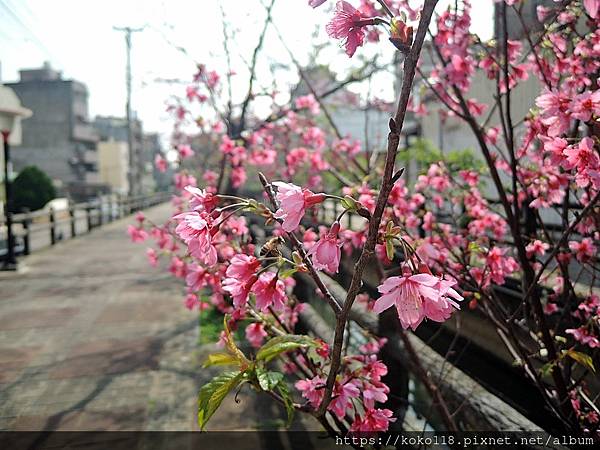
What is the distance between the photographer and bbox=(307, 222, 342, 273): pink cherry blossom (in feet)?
3.19

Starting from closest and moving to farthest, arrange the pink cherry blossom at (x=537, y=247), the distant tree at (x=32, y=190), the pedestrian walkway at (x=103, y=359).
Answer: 1. the pink cherry blossom at (x=537, y=247)
2. the pedestrian walkway at (x=103, y=359)
3. the distant tree at (x=32, y=190)

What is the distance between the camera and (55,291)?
20.8ft

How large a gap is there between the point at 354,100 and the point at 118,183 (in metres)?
49.7

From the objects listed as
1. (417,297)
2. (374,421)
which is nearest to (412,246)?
(417,297)

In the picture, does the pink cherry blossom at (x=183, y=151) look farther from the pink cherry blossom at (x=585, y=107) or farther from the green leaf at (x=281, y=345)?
the pink cherry blossom at (x=585, y=107)

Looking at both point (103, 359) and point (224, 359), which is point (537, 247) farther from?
point (103, 359)

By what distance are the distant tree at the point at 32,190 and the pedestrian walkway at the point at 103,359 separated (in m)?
15.6

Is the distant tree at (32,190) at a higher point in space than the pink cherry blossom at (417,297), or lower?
lower

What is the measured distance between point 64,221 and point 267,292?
11.5 m

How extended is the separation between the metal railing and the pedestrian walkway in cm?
168

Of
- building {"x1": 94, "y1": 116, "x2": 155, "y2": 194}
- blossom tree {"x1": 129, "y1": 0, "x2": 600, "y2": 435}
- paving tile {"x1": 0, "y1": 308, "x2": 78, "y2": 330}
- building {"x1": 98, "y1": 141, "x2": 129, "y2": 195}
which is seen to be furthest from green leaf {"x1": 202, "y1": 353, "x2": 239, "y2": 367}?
building {"x1": 94, "y1": 116, "x2": 155, "y2": 194}

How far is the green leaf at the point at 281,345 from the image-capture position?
3.88 ft

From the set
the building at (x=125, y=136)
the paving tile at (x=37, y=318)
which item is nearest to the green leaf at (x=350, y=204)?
the paving tile at (x=37, y=318)

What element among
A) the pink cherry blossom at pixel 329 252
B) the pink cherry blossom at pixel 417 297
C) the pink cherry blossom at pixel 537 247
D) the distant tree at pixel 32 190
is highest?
the pink cherry blossom at pixel 329 252
